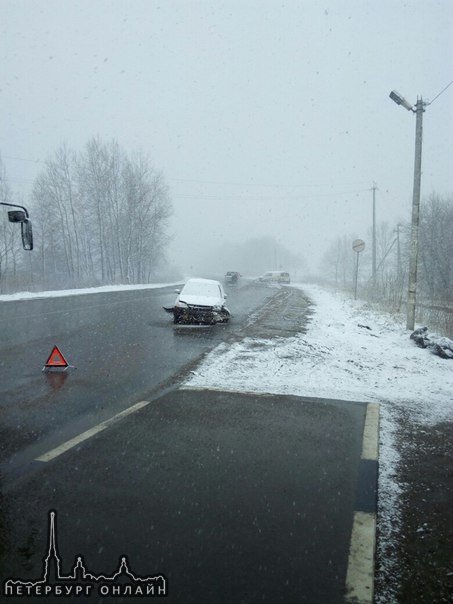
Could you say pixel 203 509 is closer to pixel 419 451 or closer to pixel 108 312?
pixel 419 451

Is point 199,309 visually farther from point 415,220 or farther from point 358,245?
point 358,245

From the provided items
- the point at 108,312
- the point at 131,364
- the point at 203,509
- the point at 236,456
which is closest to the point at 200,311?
the point at 108,312

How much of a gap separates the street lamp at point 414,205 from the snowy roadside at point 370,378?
125 centimetres

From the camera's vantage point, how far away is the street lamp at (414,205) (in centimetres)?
1316

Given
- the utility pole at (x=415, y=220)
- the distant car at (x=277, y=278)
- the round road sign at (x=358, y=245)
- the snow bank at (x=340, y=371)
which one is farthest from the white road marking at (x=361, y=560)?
the distant car at (x=277, y=278)

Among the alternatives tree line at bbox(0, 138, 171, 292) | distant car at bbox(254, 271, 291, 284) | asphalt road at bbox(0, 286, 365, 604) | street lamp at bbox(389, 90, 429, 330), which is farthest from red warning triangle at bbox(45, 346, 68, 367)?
distant car at bbox(254, 271, 291, 284)

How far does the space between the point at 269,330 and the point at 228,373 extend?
585 centimetres

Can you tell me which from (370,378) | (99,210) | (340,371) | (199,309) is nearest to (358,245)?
(199,309)

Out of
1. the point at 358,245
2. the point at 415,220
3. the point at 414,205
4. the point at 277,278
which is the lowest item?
the point at 277,278

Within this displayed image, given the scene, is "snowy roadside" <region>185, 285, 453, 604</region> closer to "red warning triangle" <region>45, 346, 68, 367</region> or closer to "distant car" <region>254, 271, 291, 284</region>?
"red warning triangle" <region>45, 346, 68, 367</region>

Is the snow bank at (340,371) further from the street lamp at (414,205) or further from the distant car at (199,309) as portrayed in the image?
the distant car at (199,309)

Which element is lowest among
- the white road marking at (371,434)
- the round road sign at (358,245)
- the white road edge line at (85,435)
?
the white road marking at (371,434)

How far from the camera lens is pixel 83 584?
252 centimetres

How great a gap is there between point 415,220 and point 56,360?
11157 mm
